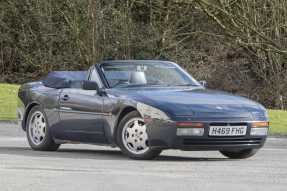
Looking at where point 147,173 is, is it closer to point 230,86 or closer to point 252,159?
point 252,159

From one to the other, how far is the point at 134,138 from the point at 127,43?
24680 mm

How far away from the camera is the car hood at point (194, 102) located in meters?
11.9

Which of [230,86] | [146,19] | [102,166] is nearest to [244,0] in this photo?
[230,86]

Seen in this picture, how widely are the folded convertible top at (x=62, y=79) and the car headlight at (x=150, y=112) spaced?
6.11 feet

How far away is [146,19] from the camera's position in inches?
1512

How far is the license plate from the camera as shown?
38.9ft

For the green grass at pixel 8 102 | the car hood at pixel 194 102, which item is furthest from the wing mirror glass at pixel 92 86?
the green grass at pixel 8 102

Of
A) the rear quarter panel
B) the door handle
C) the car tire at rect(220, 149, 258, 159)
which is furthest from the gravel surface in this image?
the door handle

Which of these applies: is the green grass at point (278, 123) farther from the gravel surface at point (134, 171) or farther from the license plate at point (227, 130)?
the license plate at point (227, 130)

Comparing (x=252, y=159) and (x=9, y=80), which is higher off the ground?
(x=252, y=159)

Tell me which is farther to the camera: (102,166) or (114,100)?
(114,100)

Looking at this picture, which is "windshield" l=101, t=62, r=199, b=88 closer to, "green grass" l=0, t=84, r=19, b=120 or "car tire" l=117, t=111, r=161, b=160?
"car tire" l=117, t=111, r=161, b=160

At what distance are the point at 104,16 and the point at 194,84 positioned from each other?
937 inches

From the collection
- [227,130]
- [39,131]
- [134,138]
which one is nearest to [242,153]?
[227,130]
